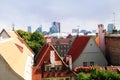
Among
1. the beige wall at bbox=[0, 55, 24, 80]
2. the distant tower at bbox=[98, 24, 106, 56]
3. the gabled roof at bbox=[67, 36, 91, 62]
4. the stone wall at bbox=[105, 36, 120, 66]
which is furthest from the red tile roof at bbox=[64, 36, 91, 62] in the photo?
the beige wall at bbox=[0, 55, 24, 80]

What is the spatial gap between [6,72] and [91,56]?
116 ft

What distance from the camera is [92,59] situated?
167 ft

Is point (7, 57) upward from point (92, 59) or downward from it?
upward

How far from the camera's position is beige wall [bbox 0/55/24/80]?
52.3 ft

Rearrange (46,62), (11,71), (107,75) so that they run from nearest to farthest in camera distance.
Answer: (11,71)
(107,75)
(46,62)

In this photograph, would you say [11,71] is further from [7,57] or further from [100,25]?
[100,25]

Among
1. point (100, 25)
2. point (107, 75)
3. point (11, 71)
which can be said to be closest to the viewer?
point (11, 71)

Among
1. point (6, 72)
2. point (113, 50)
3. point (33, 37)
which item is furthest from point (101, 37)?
point (6, 72)

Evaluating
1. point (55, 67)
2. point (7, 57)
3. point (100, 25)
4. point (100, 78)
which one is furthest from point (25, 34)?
point (7, 57)

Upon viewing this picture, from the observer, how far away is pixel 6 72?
16062 millimetres

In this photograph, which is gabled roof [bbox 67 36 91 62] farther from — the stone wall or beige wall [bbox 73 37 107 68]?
the stone wall

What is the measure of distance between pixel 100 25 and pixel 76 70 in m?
11.4

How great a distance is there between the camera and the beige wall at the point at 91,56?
49.8 m

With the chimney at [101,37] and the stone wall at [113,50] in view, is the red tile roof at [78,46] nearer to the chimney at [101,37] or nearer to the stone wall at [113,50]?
the chimney at [101,37]
